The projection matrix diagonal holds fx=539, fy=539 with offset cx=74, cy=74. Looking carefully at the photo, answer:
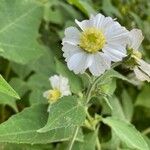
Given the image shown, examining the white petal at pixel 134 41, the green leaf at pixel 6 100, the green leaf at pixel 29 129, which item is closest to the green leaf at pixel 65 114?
the green leaf at pixel 29 129

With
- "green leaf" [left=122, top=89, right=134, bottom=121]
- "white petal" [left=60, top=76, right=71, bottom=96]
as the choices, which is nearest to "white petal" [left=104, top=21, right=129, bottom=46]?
"white petal" [left=60, top=76, right=71, bottom=96]

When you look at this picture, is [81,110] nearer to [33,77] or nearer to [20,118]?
[20,118]

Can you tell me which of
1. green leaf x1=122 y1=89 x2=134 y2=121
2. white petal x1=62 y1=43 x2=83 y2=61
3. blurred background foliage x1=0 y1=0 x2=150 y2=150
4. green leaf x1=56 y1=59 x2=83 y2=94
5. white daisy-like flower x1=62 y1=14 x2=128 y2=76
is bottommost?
green leaf x1=122 y1=89 x2=134 y2=121

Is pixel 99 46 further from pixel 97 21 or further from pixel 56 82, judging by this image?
pixel 56 82

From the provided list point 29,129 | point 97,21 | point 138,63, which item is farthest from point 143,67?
point 29,129

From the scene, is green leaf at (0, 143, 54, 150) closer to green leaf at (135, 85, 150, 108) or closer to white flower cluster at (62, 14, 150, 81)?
white flower cluster at (62, 14, 150, 81)

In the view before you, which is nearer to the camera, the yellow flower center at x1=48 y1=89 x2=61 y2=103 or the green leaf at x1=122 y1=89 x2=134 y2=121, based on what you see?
the yellow flower center at x1=48 y1=89 x2=61 y2=103
